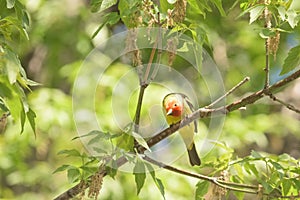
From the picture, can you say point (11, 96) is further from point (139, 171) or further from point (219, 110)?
point (219, 110)

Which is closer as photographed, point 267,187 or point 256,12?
point 256,12

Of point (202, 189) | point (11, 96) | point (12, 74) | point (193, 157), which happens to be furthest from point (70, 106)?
point (12, 74)

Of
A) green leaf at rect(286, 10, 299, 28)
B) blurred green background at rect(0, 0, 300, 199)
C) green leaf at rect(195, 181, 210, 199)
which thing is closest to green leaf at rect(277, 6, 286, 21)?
green leaf at rect(286, 10, 299, 28)

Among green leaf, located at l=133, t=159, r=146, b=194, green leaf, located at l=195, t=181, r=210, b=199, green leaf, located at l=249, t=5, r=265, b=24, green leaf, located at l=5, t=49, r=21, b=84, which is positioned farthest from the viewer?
green leaf, located at l=195, t=181, r=210, b=199

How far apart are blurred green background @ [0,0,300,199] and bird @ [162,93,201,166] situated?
469 mm

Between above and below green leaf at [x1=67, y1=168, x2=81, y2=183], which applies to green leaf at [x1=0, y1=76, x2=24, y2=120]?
above

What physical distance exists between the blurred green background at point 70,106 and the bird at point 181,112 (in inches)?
18.5

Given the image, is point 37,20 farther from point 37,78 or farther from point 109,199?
point 109,199

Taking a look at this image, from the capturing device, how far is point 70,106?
3.33 m

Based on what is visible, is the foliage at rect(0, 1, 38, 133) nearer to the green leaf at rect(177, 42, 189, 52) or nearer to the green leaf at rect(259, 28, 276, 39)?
the green leaf at rect(177, 42, 189, 52)

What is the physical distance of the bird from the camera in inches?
83.8

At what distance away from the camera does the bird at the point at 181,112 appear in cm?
213

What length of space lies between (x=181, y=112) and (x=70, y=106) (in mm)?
1301

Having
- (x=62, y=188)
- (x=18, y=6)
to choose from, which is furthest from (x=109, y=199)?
(x=18, y=6)
